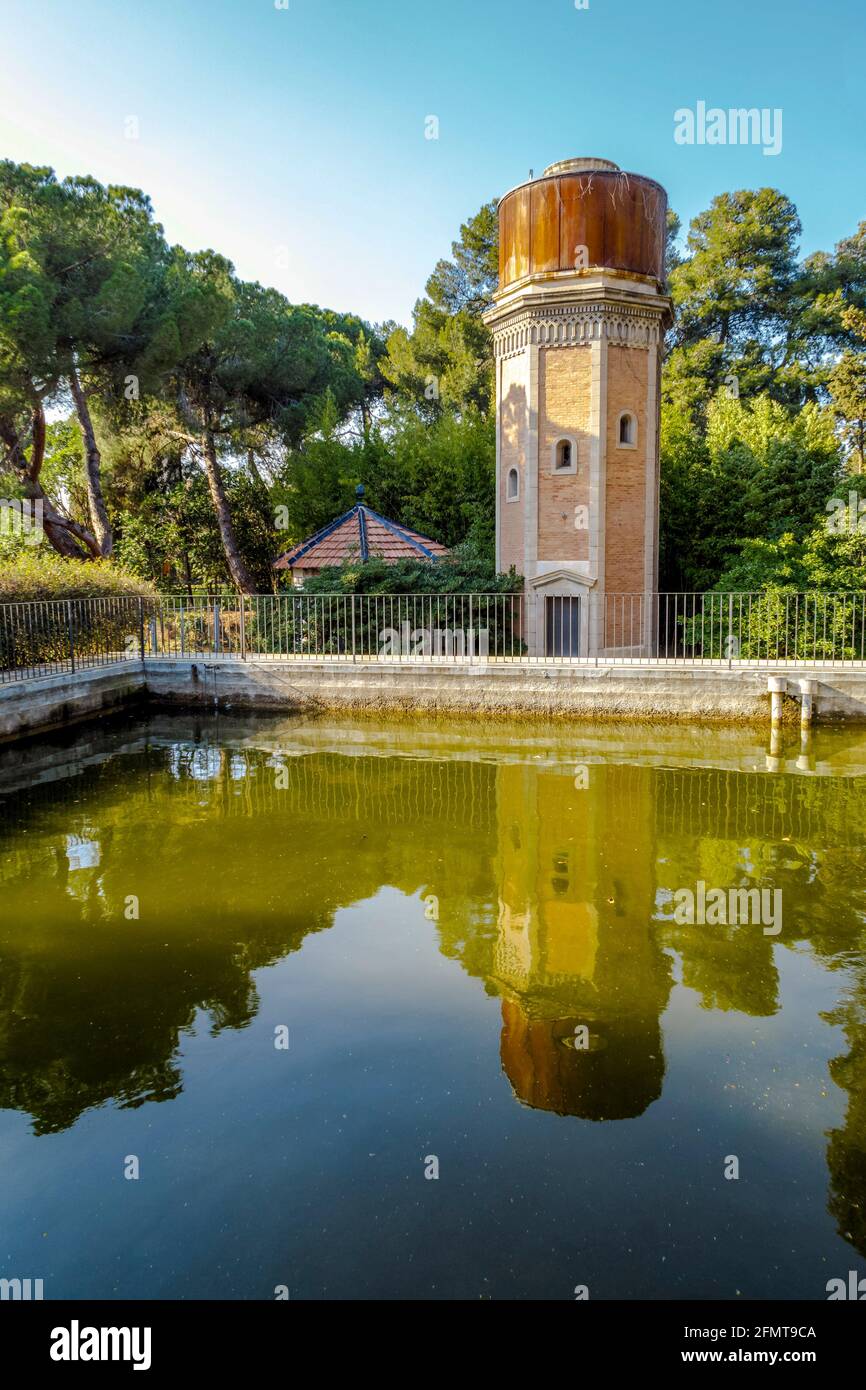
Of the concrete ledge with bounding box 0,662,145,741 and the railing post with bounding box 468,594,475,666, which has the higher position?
the railing post with bounding box 468,594,475,666

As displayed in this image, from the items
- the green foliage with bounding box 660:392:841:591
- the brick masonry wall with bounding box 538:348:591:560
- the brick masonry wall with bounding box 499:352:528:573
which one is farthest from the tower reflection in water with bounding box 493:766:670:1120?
the green foliage with bounding box 660:392:841:591

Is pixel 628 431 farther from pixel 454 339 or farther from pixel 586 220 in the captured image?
pixel 454 339

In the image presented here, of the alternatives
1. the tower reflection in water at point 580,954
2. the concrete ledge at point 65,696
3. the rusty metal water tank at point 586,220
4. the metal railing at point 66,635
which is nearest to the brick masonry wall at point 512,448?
the rusty metal water tank at point 586,220

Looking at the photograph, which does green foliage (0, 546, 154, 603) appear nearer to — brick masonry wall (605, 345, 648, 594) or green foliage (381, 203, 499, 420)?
brick masonry wall (605, 345, 648, 594)

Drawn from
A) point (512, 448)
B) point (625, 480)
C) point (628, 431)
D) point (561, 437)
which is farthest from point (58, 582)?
point (628, 431)

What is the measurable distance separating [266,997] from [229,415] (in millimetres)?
23301

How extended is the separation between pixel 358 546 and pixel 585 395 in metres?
5.73

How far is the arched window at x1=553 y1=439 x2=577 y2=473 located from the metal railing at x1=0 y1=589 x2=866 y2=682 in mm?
2449

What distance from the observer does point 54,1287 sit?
344 cm

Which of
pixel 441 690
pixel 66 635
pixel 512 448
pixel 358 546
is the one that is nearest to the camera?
pixel 441 690

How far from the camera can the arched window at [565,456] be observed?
1770 centimetres

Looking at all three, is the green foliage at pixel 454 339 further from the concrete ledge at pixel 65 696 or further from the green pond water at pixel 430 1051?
the green pond water at pixel 430 1051

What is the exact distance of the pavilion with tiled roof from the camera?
1984 centimetres

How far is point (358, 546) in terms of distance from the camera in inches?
787
